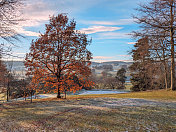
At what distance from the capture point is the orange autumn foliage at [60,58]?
15.4 metres

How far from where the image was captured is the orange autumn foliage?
15.4 meters

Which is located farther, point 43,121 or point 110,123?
point 43,121

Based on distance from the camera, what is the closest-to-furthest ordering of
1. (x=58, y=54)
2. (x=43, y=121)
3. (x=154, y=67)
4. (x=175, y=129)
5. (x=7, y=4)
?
(x=175, y=129) → (x=43, y=121) → (x=7, y=4) → (x=58, y=54) → (x=154, y=67)

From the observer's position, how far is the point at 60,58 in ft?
52.5

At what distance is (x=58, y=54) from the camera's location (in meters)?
15.2

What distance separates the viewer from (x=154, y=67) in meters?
19.9

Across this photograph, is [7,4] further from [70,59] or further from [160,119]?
[160,119]

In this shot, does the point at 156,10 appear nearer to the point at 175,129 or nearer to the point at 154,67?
the point at 154,67

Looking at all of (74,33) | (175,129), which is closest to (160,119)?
(175,129)

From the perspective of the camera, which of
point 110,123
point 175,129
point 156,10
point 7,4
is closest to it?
point 175,129

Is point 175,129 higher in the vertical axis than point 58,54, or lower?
lower

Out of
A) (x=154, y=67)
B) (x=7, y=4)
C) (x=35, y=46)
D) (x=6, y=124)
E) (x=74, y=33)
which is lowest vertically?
(x=6, y=124)

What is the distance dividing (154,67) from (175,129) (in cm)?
1470

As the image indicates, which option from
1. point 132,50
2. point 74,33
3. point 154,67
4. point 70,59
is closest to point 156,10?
point 132,50
